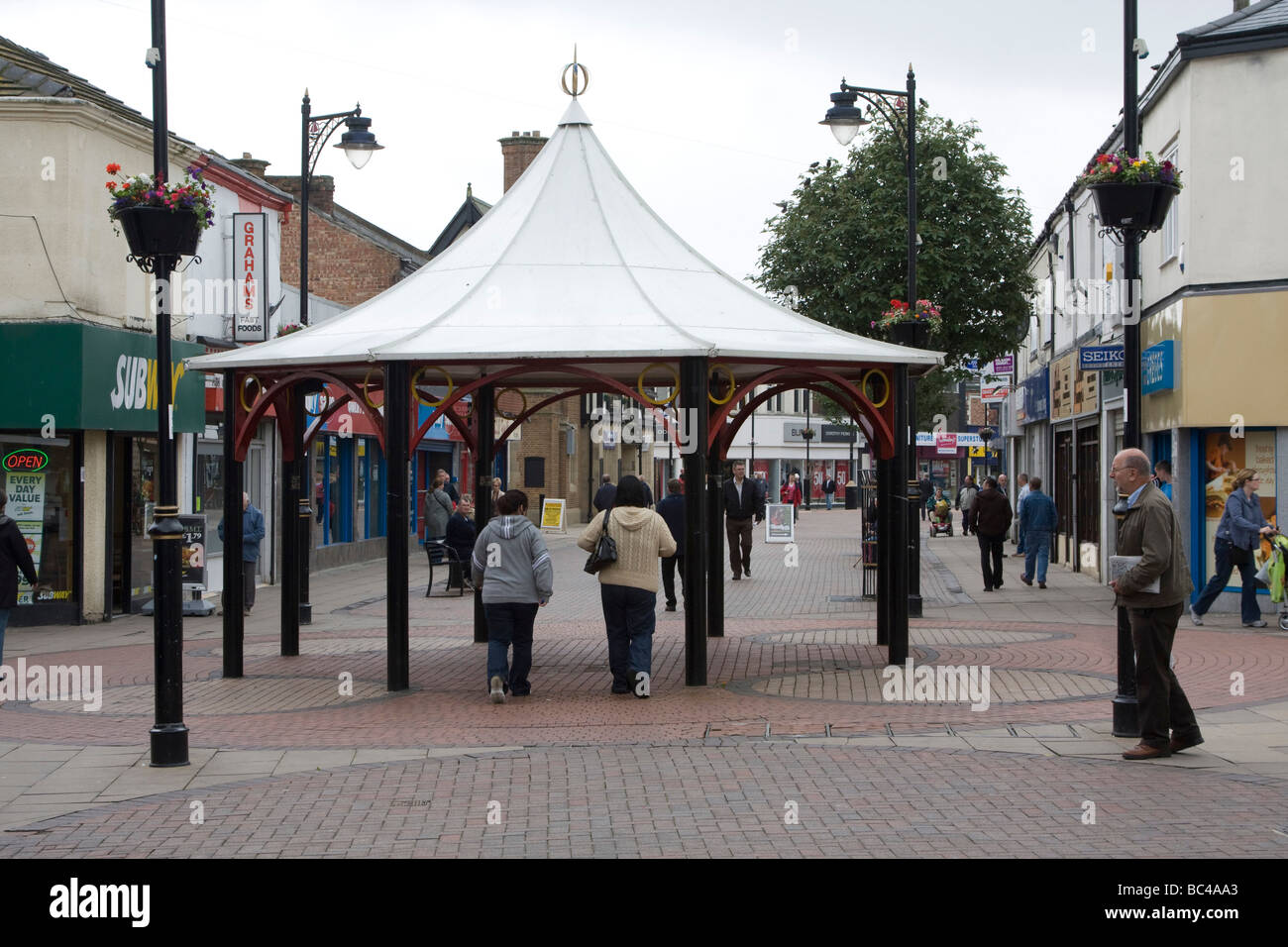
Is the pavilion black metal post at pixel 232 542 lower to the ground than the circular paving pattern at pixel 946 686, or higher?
higher

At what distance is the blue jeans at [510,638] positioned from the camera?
12.1m

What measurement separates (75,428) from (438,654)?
6.65 meters

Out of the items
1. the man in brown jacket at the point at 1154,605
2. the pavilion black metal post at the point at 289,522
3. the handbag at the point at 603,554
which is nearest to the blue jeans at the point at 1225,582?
the man in brown jacket at the point at 1154,605

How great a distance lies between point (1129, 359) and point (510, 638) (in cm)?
532

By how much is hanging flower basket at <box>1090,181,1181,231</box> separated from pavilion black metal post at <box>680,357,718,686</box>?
3.65 m

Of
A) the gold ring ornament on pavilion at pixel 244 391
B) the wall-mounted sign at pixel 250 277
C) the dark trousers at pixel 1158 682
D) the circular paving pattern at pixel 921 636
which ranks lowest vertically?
the circular paving pattern at pixel 921 636

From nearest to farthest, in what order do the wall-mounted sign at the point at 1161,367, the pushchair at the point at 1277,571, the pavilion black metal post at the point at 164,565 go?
1. the pavilion black metal post at the point at 164,565
2. the pushchair at the point at 1277,571
3. the wall-mounted sign at the point at 1161,367

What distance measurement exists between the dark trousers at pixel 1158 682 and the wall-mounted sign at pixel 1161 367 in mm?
10212

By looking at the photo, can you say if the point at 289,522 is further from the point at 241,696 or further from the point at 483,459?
the point at 241,696

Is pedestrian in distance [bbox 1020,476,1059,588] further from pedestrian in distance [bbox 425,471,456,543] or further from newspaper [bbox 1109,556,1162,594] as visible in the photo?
newspaper [bbox 1109,556,1162,594]

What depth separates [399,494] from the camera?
1261 centimetres

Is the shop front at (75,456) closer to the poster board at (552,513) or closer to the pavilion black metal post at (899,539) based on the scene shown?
the pavilion black metal post at (899,539)

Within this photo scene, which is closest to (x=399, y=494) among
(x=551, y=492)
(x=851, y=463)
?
(x=551, y=492)

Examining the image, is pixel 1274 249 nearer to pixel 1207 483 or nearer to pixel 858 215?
pixel 1207 483
